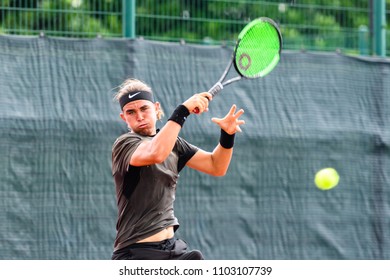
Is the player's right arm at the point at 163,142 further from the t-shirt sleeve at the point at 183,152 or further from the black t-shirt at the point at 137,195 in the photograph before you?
the t-shirt sleeve at the point at 183,152

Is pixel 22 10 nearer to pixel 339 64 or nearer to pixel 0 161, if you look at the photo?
pixel 0 161

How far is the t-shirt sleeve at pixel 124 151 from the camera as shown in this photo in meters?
5.07

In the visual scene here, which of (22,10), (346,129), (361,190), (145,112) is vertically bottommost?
(361,190)

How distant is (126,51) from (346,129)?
227cm

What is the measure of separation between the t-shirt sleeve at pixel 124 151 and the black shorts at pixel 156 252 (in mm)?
445

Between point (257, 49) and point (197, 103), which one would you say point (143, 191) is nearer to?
point (197, 103)

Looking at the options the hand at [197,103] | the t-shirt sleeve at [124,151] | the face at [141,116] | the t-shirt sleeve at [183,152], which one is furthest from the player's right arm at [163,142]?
the t-shirt sleeve at [183,152]

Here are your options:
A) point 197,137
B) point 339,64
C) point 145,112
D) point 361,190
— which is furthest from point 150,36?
point 145,112

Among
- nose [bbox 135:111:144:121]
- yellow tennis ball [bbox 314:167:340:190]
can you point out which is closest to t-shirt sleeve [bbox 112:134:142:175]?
nose [bbox 135:111:144:121]

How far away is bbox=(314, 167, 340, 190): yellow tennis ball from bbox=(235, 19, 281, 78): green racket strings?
2.70 meters

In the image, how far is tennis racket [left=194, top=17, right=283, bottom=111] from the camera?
5789 mm

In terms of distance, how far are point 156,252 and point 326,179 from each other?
3651 mm

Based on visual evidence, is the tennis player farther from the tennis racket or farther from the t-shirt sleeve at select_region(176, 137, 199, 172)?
the tennis racket

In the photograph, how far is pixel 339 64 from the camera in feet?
28.5
